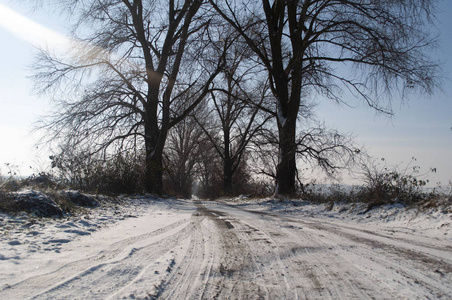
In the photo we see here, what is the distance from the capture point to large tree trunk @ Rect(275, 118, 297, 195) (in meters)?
10.5

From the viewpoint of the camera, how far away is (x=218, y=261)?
2.55 meters

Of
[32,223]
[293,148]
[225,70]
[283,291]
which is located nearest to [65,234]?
[32,223]

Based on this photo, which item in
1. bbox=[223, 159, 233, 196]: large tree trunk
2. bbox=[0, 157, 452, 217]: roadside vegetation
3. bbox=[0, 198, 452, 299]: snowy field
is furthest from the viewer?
bbox=[223, 159, 233, 196]: large tree trunk

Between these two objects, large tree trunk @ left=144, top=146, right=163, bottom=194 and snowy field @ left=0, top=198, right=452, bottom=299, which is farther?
large tree trunk @ left=144, top=146, right=163, bottom=194

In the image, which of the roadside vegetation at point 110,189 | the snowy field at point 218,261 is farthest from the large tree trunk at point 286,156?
the snowy field at point 218,261

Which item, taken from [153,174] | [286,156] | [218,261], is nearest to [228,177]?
[153,174]

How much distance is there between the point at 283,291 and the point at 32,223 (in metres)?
3.35

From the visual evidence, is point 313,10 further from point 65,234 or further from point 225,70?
point 65,234

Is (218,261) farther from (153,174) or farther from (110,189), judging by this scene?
(153,174)

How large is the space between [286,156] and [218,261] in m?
8.28

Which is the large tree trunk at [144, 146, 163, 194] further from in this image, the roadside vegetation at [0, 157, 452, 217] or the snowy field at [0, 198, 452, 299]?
the snowy field at [0, 198, 452, 299]

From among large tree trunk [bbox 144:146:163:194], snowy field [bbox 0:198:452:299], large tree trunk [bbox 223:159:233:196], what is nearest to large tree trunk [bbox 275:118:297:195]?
large tree trunk [bbox 144:146:163:194]

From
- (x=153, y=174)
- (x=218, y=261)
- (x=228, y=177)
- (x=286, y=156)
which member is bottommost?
(x=218, y=261)

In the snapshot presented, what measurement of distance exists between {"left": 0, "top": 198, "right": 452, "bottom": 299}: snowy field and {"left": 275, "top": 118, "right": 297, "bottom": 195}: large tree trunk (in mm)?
6307
